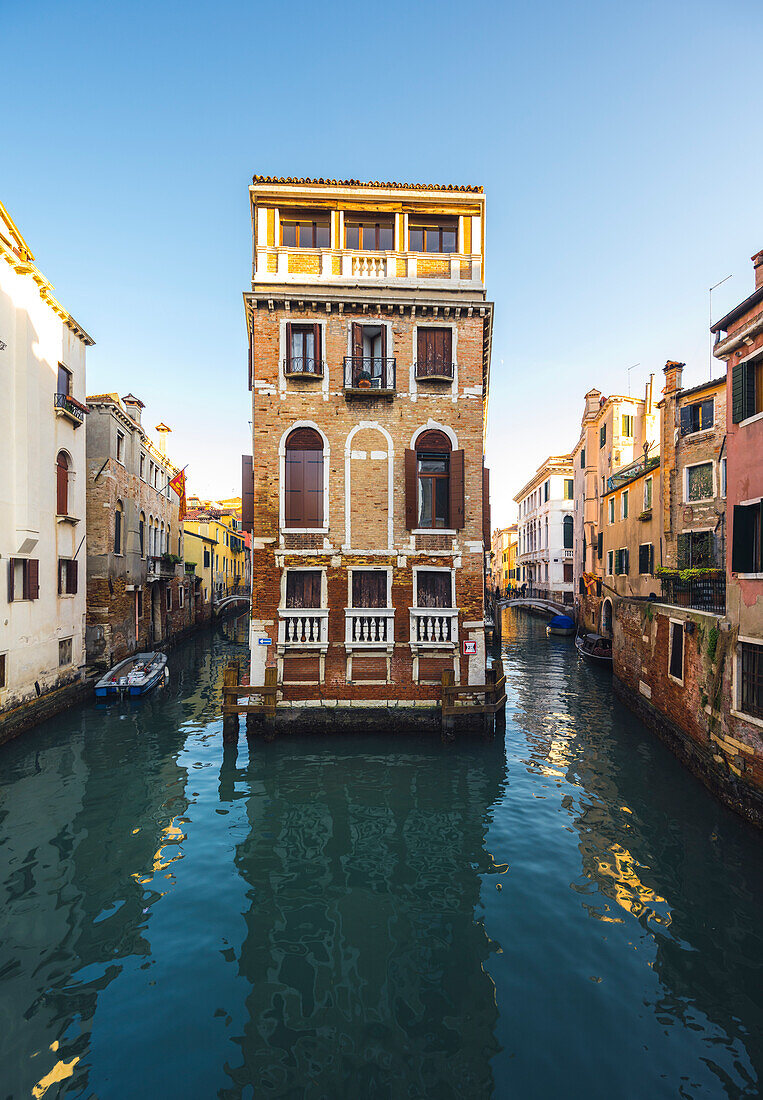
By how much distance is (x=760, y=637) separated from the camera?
10.2 metres

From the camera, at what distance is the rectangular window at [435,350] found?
51.8 feet

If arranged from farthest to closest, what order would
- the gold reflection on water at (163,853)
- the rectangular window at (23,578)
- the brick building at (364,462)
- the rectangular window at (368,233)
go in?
the rectangular window at (368,233) → the rectangular window at (23,578) → the brick building at (364,462) → the gold reflection on water at (163,853)

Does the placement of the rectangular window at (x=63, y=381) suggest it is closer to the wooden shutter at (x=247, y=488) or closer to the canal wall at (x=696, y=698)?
the wooden shutter at (x=247, y=488)

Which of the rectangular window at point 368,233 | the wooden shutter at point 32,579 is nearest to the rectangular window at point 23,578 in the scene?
the wooden shutter at point 32,579

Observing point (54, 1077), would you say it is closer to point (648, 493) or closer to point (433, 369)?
point (433, 369)

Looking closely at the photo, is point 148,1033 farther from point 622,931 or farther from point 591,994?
point 622,931

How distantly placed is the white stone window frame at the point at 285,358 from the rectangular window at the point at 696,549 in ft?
52.0

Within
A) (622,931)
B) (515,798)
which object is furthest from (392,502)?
(622,931)

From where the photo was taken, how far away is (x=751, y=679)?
10.7 metres

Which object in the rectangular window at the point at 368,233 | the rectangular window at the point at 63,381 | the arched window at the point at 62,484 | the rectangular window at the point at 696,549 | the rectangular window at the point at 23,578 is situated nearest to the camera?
the rectangular window at the point at 23,578

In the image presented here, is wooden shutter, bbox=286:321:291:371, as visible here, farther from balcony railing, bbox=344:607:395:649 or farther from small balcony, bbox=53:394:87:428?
small balcony, bbox=53:394:87:428

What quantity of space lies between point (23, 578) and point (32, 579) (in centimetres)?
38

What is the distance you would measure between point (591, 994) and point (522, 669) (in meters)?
21.9

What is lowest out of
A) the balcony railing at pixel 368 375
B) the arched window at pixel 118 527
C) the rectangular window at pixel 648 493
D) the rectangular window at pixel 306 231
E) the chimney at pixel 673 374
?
the arched window at pixel 118 527
